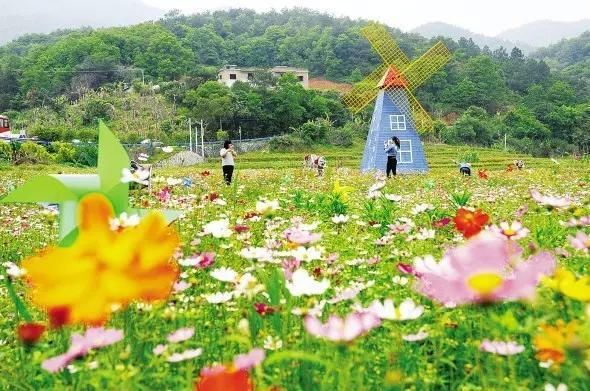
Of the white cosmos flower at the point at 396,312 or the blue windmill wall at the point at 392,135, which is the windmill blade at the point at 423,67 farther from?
the white cosmos flower at the point at 396,312

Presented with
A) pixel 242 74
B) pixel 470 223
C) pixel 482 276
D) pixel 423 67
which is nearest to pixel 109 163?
pixel 470 223

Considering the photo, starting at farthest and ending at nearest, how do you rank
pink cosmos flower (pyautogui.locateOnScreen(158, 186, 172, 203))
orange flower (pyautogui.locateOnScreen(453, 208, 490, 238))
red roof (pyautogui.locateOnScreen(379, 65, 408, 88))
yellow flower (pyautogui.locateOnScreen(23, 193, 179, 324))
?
red roof (pyautogui.locateOnScreen(379, 65, 408, 88)), pink cosmos flower (pyautogui.locateOnScreen(158, 186, 172, 203)), orange flower (pyautogui.locateOnScreen(453, 208, 490, 238)), yellow flower (pyautogui.locateOnScreen(23, 193, 179, 324))

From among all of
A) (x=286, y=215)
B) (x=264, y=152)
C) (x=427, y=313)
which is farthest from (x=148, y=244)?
(x=264, y=152)

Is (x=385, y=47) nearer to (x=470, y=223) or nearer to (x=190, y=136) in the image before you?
(x=190, y=136)

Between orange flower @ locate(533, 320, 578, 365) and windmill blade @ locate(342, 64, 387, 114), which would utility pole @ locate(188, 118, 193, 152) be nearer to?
windmill blade @ locate(342, 64, 387, 114)

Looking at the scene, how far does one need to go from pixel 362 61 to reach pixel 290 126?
37.3 metres

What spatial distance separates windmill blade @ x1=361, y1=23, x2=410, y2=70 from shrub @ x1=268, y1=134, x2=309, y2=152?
1587cm

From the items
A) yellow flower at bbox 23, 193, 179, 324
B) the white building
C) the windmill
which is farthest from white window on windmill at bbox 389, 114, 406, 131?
the white building

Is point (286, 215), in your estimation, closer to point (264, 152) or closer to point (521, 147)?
point (264, 152)

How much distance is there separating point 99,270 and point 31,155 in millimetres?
24272

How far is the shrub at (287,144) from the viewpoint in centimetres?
3916

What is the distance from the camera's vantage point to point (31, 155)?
Result: 2327 cm

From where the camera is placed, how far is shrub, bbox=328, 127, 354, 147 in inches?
1635

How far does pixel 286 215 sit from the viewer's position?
4984 mm
